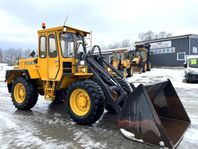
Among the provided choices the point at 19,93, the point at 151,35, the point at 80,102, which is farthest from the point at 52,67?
the point at 151,35

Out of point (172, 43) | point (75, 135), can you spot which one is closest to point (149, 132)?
point (75, 135)

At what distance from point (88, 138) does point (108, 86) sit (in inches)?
57.9

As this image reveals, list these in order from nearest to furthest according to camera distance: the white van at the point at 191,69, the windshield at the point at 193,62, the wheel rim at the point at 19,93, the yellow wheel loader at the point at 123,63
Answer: the wheel rim at the point at 19,93, the white van at the point at 191,69, the windshield at the point at 193,62, the yellow wheel loader at the point at 123,63

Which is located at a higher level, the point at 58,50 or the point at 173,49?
the point at 173,49

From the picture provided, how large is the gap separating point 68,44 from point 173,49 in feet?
84.4

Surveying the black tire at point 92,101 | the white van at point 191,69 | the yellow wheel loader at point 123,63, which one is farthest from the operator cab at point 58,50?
the yellow wheel loader at point 123,63

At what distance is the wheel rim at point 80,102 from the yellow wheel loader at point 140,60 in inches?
731

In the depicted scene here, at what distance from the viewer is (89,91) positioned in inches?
225

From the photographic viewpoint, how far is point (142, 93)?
4715 millimetres

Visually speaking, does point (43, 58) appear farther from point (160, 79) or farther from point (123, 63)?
point (123, 63)

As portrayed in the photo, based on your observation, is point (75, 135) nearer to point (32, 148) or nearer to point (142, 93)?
point (32, 148)

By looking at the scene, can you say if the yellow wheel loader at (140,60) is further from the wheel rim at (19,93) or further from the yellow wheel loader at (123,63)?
the wheel rim at (19,93)

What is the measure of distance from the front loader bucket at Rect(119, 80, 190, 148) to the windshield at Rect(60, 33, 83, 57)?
2488mm

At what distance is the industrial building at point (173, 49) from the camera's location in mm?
29359
